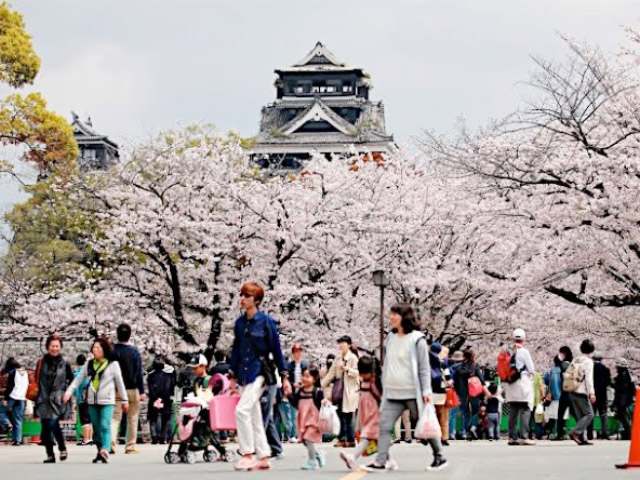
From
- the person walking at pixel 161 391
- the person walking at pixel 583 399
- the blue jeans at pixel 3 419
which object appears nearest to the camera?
the person walking at pixel 583 399

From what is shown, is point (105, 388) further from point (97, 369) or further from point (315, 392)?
point (315, 392)

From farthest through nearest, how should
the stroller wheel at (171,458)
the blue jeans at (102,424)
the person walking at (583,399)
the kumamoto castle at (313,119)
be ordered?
1. the kumamoto castle at (313,119)
2. the person walking at (583,399)
3. the blue jeans at (102,424)
4. the stroller wheel at (171,458)

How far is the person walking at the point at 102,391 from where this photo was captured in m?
14.3

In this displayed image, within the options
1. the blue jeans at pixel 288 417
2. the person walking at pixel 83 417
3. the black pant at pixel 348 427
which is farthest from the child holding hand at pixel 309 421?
the blue jeans at pixel 288 417

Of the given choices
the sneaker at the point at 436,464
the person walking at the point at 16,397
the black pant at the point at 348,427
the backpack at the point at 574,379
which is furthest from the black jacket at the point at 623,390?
the sneaker at the point at 436,464

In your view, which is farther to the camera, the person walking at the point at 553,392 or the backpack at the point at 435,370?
the person walking at the point at 553,392

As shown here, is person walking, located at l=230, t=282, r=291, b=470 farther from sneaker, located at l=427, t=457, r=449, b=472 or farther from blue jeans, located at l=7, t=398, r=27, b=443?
blue jeans, located at l=7, t=398, r=27, b=443

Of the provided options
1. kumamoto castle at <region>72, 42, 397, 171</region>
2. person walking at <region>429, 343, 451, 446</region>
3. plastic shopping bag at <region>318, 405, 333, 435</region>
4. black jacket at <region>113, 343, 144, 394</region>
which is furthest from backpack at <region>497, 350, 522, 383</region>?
kumamoto castle at <region>72, 42, 397, 171</region>

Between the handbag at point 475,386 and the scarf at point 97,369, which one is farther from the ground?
the handbag at point 475,386

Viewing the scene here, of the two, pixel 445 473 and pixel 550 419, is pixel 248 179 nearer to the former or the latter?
pixel 550 419

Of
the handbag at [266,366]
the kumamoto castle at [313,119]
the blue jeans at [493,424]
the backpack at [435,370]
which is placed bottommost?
the blue jeans at [493,424]

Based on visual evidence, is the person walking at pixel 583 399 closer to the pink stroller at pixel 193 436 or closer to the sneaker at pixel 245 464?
the pink stroller at pixel 193 436

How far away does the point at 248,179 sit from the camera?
33719 mm

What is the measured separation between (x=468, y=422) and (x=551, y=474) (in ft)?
38.3
